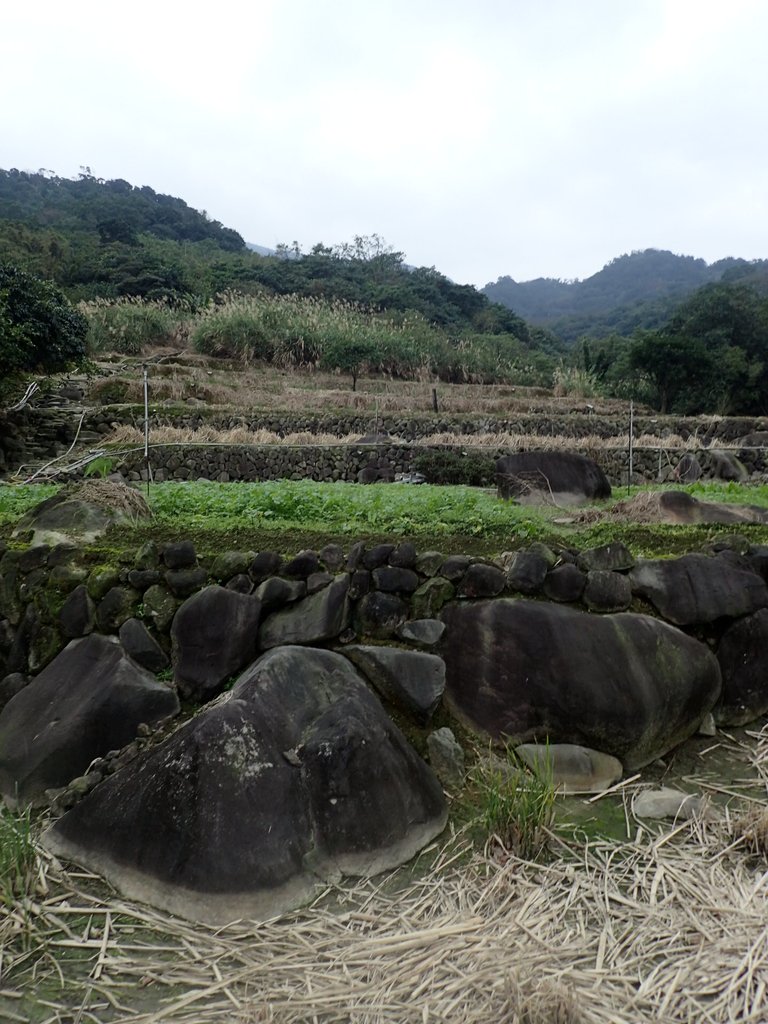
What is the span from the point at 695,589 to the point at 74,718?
Result: 290cm

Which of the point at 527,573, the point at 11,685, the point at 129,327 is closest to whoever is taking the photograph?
the point at 527,573

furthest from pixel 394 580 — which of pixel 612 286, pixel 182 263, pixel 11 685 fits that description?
pixel 612 286

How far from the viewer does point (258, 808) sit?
262 centimetres

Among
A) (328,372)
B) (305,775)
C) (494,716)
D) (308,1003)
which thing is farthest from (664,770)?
(328,372)

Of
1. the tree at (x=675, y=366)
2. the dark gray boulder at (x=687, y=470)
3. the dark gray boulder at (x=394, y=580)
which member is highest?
the tree at (x=675, y=366)

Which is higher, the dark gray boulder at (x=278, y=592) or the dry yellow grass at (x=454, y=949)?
the dark gray boulder at (x=278, y=592)

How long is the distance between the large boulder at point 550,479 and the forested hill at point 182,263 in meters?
22.3

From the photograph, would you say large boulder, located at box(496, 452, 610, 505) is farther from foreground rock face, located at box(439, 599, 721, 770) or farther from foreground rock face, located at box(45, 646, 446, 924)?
foreground rock face, located at box(45, 646, 446, 924)

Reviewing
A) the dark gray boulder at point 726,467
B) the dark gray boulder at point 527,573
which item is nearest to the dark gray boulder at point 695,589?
the dark gray boulder at point 527,573

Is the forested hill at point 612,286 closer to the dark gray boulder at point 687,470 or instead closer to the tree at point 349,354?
the tree at point 349,354

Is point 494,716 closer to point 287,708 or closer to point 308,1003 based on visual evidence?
point 287,708

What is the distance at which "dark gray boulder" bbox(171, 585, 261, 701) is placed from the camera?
131 inches

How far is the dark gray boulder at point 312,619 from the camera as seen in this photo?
3301mm

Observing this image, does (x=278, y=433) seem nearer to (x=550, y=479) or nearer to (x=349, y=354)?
(x=550, y=479)
